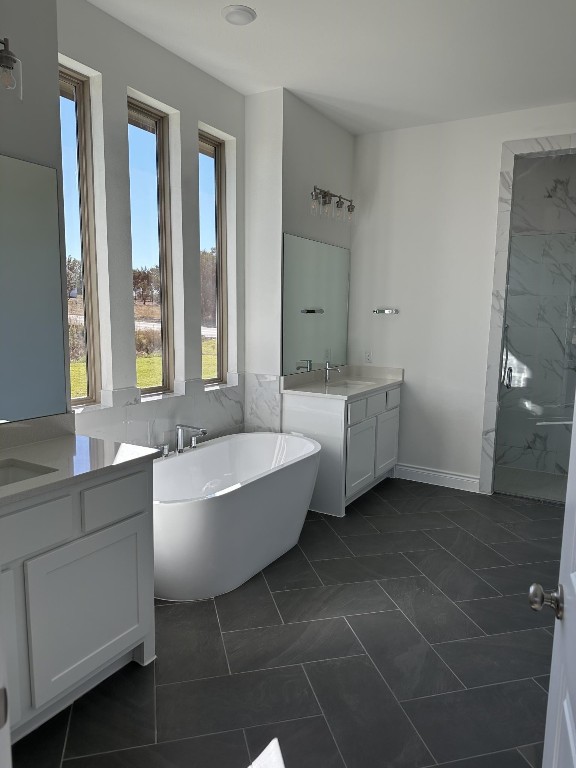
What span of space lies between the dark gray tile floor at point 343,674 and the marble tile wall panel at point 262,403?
3.27 feet

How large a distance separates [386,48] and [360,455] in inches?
103

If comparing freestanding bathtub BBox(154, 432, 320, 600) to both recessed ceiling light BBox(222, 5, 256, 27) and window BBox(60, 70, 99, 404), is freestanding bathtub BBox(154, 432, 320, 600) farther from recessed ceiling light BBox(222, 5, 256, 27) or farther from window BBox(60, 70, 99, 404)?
recessed ceiling light BBox(222, 5, 256, 27)

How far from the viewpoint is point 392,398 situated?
453cm

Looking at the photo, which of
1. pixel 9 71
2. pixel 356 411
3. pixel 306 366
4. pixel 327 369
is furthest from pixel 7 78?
pixel 327 369

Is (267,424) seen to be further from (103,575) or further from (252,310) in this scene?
(103,575)

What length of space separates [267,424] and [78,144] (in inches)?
86.8

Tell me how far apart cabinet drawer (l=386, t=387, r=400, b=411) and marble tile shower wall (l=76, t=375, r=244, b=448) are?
3.94ft

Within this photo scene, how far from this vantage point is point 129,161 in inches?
124

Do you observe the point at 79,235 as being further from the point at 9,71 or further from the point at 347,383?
the point at 347,383

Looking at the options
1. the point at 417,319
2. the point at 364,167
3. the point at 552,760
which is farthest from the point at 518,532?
the point at 364,167

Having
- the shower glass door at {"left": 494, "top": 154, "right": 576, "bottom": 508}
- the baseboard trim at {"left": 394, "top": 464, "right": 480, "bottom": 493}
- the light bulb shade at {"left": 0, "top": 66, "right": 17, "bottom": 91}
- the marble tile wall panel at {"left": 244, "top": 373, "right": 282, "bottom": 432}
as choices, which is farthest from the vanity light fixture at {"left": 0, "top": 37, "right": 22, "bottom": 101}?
the shower glass door at {"left": 494, "top": 154, "right": 576, "bottom": 508}

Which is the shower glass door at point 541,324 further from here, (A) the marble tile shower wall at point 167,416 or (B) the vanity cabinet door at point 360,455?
(A) the marble tile shower wall at point 167,416

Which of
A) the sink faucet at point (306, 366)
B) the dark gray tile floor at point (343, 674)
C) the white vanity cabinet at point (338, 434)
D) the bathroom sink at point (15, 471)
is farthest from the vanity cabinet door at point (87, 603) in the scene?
the sink faucet at point (306, 366)

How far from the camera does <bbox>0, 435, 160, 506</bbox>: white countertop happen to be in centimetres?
171
